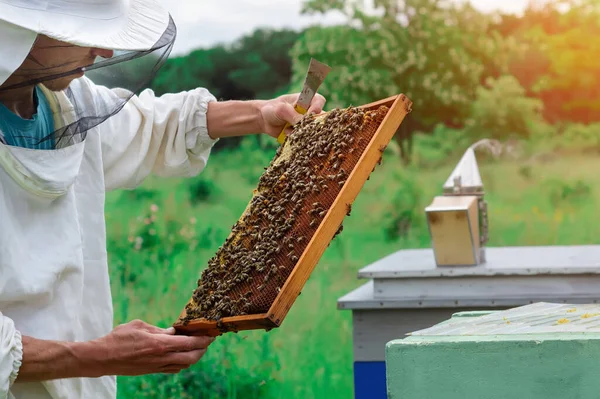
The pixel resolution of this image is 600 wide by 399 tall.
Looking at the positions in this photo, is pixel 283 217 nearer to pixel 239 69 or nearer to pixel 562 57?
pixel 239 69

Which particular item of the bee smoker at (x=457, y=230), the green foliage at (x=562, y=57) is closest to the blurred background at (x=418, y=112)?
the green foliage at (x=562, y=57)

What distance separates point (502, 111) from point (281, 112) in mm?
5864

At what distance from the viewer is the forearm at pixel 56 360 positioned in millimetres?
2076

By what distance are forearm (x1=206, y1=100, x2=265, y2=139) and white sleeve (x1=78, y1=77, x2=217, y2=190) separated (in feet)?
0.09

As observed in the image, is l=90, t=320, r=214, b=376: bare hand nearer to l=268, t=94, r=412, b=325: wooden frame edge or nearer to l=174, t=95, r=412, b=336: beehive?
l=174, t=95, r=412, b=336: beehive

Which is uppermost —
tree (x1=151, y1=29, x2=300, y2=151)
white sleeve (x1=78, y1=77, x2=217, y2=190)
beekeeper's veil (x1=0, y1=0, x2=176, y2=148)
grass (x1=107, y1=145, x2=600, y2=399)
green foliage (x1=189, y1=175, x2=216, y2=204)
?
tree (x1=151, y1=29, x2=300, y2=151)

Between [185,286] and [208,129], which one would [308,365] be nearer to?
[185,286]

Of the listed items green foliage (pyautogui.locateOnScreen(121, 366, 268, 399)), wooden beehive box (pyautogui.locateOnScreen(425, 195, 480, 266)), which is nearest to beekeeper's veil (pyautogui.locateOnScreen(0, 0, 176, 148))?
wooden beehive box (pyautogui.locateOnScreen(425, 195, 480, 266))

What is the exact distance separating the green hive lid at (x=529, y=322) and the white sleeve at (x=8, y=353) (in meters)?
0.97

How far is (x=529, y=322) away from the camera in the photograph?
1777mm

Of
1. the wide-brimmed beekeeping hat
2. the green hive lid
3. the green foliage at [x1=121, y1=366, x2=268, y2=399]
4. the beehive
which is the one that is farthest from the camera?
the green foliage at [x1=121, y1=366, x2=268, y2=399]

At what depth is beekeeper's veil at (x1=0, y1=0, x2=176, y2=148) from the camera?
190cm

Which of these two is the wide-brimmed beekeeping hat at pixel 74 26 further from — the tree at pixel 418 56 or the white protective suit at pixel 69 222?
the tree at pixel 418 56

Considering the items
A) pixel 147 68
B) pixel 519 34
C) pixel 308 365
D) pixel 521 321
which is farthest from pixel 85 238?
pixel 519 34
